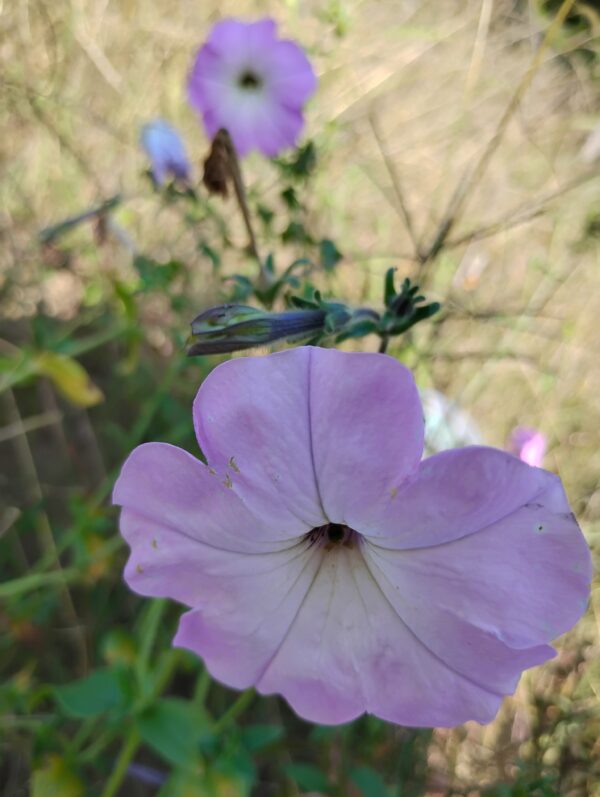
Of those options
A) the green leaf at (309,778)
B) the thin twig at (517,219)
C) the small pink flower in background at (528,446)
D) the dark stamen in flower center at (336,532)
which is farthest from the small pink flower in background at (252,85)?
the green leaf at (309,778)

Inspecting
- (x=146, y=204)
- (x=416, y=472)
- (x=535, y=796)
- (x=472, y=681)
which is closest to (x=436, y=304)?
(x=416, y=472)

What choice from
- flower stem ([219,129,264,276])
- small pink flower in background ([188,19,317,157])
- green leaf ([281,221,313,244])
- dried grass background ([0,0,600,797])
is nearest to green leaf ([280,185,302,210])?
green leaf ([281,221,313,244])

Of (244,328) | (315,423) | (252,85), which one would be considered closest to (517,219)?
(244,328)

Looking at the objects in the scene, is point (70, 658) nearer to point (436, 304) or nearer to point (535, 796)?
point (535, 796)

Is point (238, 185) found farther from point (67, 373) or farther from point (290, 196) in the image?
point (67, 373)

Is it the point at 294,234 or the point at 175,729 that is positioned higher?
the point at 294,234
